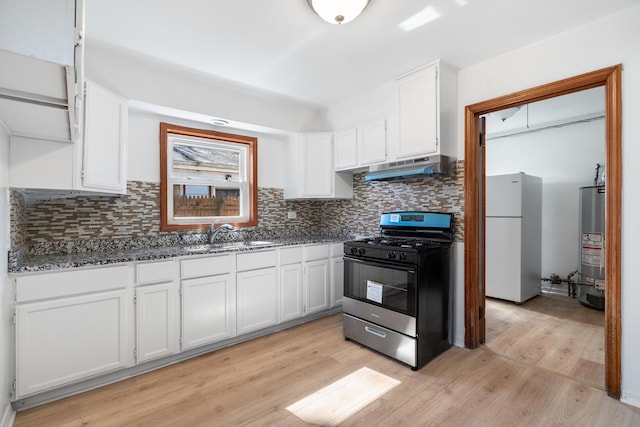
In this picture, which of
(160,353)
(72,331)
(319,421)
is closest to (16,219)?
(72,331)

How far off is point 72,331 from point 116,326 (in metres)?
0.24

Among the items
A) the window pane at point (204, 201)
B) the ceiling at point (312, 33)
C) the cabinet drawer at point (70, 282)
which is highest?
the ceiling at point (312, 33)

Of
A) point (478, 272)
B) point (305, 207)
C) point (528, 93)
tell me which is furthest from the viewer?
point (305, 207)

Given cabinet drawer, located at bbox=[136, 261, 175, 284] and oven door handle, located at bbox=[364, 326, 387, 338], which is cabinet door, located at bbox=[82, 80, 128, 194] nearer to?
cabinet drawer, located at bbox=[136, 261, 175, 284]

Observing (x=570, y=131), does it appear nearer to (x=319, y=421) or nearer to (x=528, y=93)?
(x=528, y=93)

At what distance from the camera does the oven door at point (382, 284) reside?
236 centimetres

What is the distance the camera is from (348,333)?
9.22 feet

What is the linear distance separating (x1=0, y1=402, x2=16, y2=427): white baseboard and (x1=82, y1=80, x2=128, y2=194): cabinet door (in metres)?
1.36

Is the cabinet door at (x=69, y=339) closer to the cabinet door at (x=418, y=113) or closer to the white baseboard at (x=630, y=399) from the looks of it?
the cabinet door at (x=418, y=113)

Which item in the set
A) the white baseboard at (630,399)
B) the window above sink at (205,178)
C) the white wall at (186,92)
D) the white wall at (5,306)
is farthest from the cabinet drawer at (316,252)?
the white baseboard at (630,399)

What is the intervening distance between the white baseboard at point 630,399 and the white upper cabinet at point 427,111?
1990 mm

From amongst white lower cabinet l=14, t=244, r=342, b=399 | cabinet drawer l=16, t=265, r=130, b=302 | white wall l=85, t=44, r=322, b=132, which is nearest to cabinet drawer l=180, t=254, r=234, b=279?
white lower cabinet l=14, t=244, r=342, b=399

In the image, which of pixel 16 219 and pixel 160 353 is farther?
pixel 160 353

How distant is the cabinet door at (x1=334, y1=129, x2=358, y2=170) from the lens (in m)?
3.38
